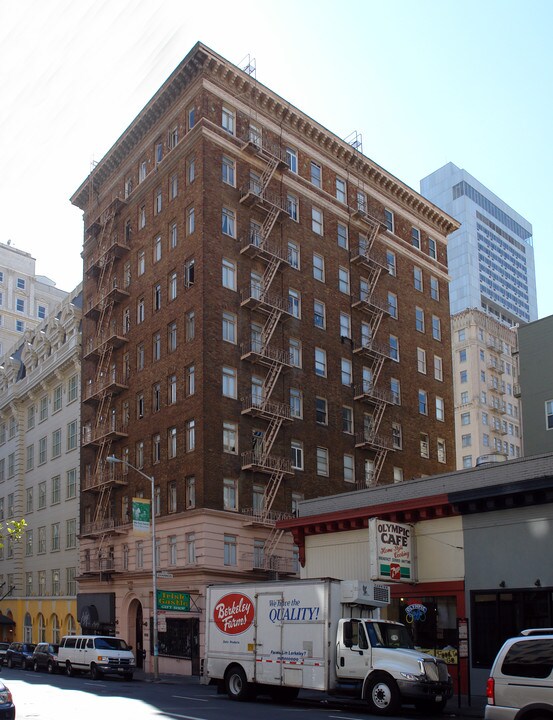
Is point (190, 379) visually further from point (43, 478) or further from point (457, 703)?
point (43, 478)

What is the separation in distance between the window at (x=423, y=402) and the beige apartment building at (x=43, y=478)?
24062 mm

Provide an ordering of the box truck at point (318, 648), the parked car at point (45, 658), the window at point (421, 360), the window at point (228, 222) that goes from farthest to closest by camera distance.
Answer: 1. the window at point (421, 360)
2. the window at point (228, 222)
3. the parked car at point (45, 658)
4. the box truck at point (318, 648)

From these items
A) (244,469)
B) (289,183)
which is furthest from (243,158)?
(244,469)

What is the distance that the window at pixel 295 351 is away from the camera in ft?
169

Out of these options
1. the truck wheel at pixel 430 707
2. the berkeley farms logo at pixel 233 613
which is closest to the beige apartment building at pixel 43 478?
the berkeley farms logo at pixel 233 613

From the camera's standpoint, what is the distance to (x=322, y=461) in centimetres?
5200

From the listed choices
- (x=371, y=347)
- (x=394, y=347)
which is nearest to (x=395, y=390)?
(x=394, y=347)

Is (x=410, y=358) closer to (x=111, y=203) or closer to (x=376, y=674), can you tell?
(x=111, y=203)

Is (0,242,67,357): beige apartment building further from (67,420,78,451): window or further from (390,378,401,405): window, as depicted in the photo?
(390,378,401,405): window

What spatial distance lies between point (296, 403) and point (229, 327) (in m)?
6.51

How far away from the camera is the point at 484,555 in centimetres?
2811

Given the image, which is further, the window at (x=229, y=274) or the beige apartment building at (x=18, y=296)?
the beige apartment building at (x=18, y=296)

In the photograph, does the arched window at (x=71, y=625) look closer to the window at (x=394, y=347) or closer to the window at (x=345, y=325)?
the window at (x=345, y=325)

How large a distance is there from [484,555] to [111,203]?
39001 millimetres
